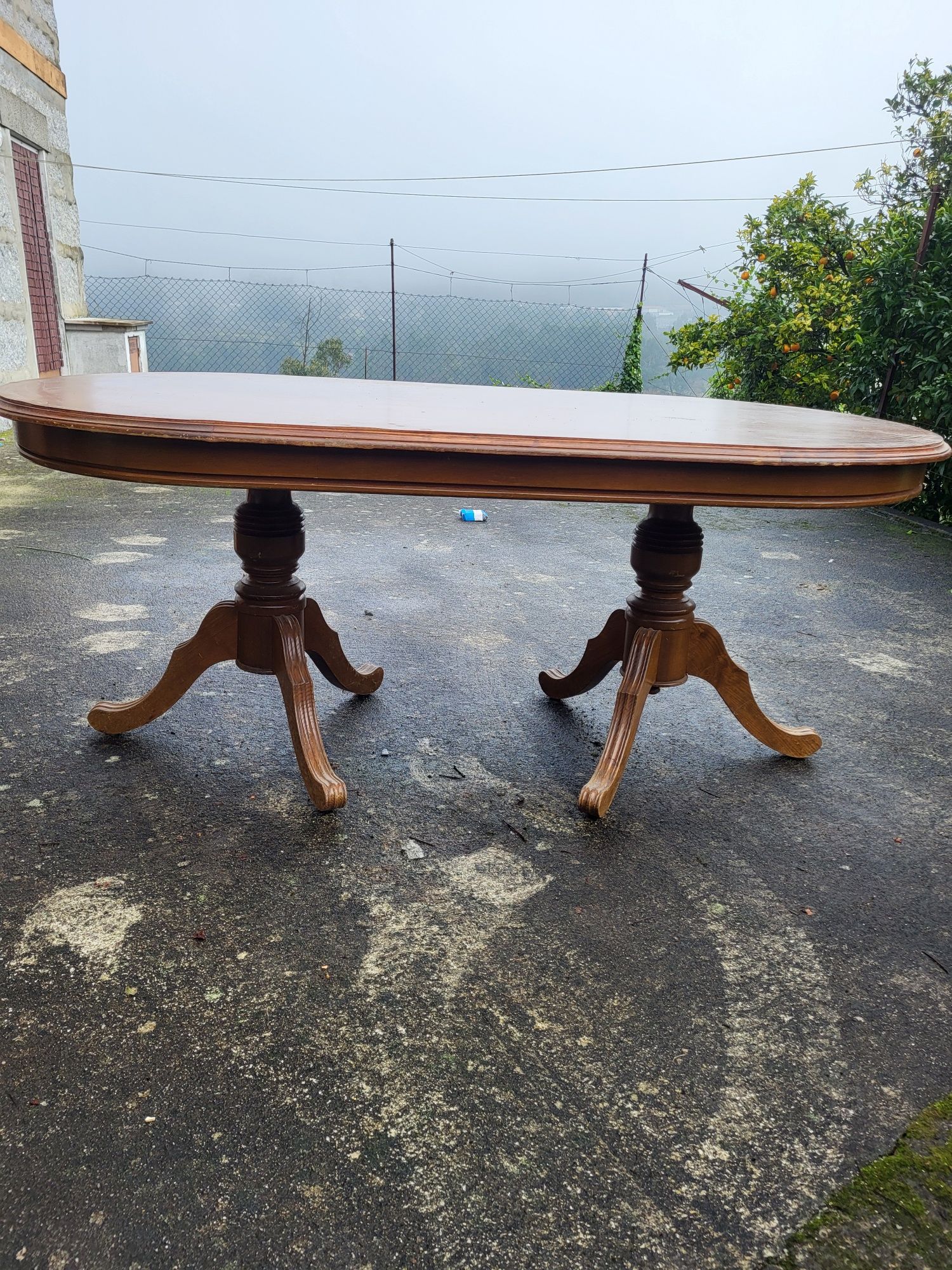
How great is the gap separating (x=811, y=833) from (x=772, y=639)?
119cm

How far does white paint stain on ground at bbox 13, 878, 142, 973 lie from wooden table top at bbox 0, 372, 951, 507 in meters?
0.66

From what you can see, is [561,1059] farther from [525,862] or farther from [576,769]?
[576,769]

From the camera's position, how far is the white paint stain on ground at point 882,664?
2553mm

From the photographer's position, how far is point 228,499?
14.8 ft

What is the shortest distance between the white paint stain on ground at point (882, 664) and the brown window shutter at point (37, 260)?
6.63 meters

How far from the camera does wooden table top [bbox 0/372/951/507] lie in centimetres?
125

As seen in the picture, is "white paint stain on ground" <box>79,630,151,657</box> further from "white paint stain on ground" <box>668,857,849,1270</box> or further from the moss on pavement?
the moss on pavement

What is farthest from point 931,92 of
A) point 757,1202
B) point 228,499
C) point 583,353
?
point 757,1202

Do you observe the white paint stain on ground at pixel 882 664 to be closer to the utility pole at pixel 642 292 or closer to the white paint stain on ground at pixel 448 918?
the white paint stain on ground at pixel 448 918

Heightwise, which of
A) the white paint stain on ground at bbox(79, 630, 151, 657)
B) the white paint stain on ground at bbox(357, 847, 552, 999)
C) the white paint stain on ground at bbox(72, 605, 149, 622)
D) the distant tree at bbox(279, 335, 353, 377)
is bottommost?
the white paint stain on ground at bbox(357, 847, 552, 999)

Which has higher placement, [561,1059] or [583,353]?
[583,353]

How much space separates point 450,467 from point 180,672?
95 cm

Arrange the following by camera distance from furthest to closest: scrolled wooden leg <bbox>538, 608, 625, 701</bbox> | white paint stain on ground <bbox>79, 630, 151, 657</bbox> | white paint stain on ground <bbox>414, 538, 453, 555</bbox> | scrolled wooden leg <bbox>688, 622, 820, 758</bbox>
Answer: white paint stain on ground <bbox>414, 538, 453, 555</bbox> < white paint stain on ground <bbox>79, 630, 151, 657</bbox> < scrolled wooden leg <bbox>538, 608, 625, 701</bbox> < scrolled wooden leg <bbox>688, 622, 820, 758</bbox>

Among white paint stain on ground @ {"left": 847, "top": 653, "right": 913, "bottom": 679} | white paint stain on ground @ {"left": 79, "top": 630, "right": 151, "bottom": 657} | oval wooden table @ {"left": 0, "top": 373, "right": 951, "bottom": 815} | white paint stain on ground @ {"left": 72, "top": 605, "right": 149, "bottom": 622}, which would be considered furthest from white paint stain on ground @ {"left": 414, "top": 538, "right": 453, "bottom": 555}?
white paint stain on ground @ {"left": 847, "top": 653, "right": 913, "bottom": 679}
